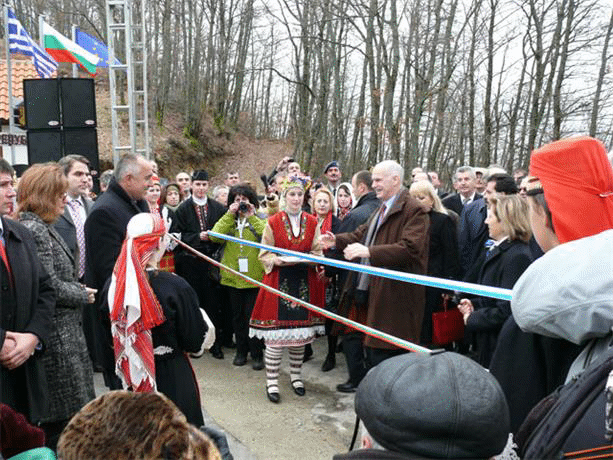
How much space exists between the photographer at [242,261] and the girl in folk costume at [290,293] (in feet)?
2.44

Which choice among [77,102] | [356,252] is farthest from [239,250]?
[77,102]

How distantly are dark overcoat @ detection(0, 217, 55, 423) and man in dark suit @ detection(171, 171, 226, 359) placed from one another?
3491 mm

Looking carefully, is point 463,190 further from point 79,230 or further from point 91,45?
point 91,45

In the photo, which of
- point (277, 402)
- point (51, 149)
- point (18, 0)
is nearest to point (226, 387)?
point (277, 402)

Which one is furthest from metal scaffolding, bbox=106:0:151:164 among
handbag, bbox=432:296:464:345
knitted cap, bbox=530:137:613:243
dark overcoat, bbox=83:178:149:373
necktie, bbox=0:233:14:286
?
knitted cap, bbox=530:137:613:243

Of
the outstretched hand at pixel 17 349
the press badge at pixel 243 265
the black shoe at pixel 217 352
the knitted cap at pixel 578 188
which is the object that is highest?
the knitted cap at pixel 578 188

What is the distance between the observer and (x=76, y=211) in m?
5.06

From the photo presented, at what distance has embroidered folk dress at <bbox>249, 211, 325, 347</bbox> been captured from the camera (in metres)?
5.27

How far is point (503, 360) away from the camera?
8.54ft

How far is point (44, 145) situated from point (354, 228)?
5.36 m

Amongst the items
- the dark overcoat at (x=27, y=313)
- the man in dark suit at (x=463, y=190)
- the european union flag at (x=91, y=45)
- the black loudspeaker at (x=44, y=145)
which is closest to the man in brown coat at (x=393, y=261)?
the dark overcoat at (x=27, y=313)

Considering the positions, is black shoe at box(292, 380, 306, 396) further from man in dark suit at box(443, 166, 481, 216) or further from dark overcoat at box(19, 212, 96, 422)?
man in dark suit at box(443, 166, 481, 216)

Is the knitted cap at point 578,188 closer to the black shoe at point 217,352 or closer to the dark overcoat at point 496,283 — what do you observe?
the dark overcoat at point 496,283

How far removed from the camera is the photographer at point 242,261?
6148 mm
